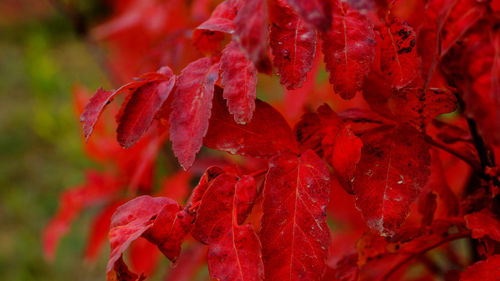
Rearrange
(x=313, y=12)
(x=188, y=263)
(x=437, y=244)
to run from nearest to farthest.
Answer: (x=313, y=12) < (x=437, y=244) < (x=188, y=263)

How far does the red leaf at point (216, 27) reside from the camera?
477 millimetres

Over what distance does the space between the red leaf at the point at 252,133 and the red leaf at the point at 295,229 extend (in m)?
0.06

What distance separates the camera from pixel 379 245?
1.92ft

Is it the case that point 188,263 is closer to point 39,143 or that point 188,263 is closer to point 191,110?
point 191,110

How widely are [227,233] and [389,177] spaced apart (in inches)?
6.3

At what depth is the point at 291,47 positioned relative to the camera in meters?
0.43

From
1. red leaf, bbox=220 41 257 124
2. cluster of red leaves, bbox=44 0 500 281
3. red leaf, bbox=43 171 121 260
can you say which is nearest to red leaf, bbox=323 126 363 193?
cluster of red leaves, bbox=44 0 500 281

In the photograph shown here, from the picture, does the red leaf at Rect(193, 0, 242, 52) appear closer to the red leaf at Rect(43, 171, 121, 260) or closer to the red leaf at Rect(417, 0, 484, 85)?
the red leaf at Rect(417, 0, 484, 85)

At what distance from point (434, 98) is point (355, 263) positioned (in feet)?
0.72

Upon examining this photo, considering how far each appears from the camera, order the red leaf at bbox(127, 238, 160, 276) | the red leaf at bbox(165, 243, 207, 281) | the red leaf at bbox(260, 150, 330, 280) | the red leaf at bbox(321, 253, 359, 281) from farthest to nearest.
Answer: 1. the red leaf at bbox(127, 238, 160, 276)
2. the red leaf at bbox(165, 243, 207, 281)
3. the red leaf at bbox(321, 253, 359, 281)
4. the red leaf at bbox(260, 150, 330, 280)

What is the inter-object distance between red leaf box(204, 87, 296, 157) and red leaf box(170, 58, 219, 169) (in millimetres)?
35

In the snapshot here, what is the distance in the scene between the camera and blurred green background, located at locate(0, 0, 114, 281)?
8.28 feet

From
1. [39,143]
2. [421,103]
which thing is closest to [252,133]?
[421,103]

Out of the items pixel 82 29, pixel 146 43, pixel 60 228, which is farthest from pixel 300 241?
pixel 146 43
